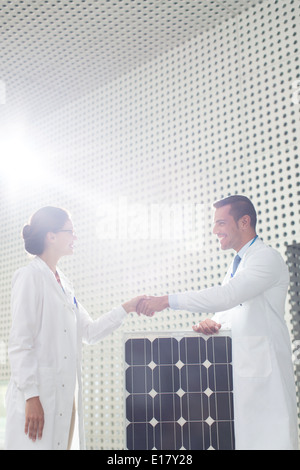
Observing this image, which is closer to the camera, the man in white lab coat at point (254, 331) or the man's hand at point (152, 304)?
the man in white lab coat at point (254, 331)

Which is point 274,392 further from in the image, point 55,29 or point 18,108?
point 18,108

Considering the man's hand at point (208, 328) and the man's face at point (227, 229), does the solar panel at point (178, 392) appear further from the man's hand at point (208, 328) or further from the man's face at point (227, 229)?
the man's face at point (227, 229)

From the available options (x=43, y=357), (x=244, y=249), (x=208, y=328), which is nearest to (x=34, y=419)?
(x=43, y=357)

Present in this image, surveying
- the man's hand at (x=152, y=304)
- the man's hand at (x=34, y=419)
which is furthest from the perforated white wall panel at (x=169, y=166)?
the man's hand at (x=34, y=419)

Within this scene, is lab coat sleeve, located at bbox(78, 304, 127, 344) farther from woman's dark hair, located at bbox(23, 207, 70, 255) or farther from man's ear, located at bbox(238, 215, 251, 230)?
man's ear, located at bbox(238, 215, 251, 230)

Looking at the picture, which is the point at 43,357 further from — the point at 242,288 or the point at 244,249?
the point at 244,249

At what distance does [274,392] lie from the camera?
2.81 m

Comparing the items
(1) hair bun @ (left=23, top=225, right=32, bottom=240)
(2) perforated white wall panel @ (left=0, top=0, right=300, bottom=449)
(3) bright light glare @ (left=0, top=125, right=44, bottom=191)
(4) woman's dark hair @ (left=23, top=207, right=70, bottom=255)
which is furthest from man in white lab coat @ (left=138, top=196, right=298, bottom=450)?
(3) bright light glare @ (left=0, top=125, right=44, bottom=191)

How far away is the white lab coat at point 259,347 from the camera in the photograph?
2777mm

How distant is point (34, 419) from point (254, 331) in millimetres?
1339

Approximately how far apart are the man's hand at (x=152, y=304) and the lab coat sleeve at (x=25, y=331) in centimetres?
80

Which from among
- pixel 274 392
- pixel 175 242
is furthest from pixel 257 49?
pixel 274 392

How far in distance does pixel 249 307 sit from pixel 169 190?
3298 millimetres

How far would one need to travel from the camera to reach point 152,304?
11.1ft
